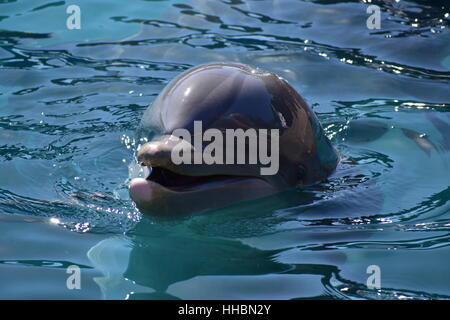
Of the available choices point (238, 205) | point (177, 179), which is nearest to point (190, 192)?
point (177, 179)

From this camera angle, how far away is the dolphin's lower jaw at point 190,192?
5.38 m

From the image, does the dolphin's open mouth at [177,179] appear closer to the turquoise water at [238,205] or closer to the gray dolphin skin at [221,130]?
the gray dolphin skin at [221,130]

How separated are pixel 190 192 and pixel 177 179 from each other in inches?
7.0

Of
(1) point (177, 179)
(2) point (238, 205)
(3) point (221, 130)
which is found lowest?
(2) point (238, 205)

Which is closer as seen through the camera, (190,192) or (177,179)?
(190,192)

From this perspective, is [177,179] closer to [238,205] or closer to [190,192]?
[190,192]

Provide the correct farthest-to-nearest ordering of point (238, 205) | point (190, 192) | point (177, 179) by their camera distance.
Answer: point (238, 205)
point (177, 179)
point (190, 192)

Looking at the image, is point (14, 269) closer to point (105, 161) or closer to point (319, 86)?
point (105, 161)

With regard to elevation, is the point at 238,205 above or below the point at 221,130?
below

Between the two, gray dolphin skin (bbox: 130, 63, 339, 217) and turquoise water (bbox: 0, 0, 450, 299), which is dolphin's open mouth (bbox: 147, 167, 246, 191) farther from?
turquoise water (bbox: 0, 0, 450, 299)

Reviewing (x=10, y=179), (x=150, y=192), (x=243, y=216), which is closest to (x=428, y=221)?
(x=243, y=216)

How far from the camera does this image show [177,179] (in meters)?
5.69

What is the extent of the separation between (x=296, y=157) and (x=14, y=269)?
2.02 meters

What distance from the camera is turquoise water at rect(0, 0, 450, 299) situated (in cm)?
548
